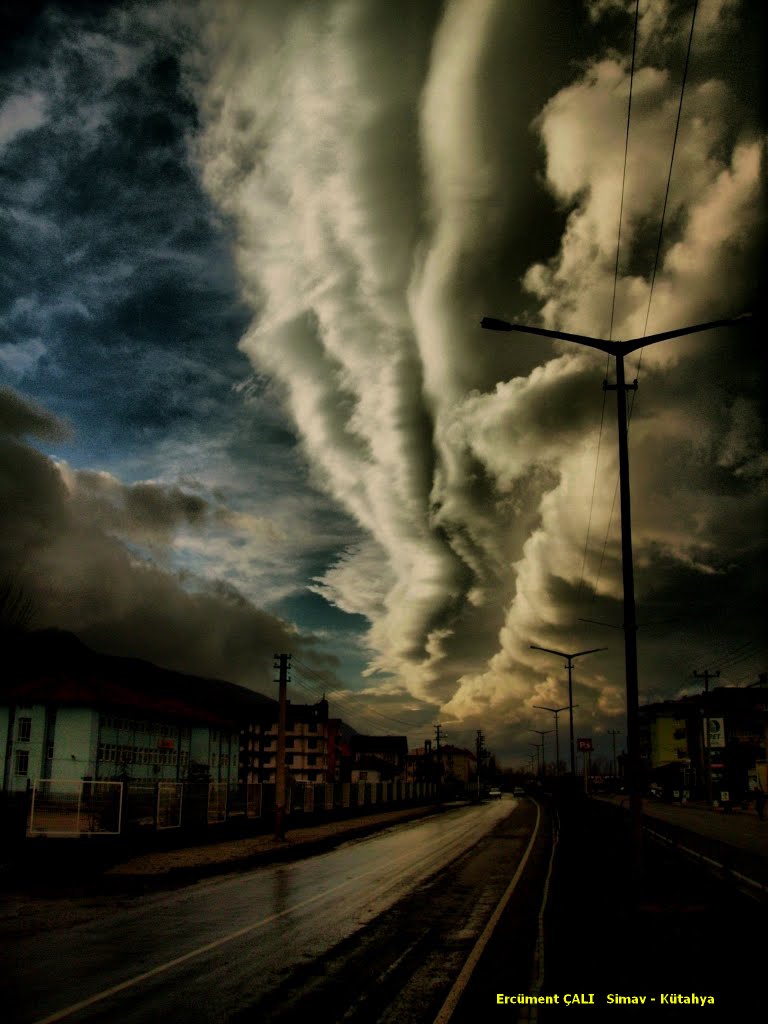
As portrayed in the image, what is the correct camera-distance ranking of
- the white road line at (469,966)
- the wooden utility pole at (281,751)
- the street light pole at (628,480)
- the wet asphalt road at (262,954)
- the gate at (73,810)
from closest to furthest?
the white road line at (469,966), the wet asphalt road at (262,954), the street light pole at (628,480), the gate at (73,810), the wooden utility pole at (281,751)

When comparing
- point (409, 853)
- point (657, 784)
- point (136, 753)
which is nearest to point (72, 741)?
point (136, 753)

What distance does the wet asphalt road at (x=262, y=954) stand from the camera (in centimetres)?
877

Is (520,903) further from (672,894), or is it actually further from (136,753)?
(136,753)

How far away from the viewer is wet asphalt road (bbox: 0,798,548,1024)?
877 centimetres

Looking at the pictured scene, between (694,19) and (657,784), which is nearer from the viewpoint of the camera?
(694,19)

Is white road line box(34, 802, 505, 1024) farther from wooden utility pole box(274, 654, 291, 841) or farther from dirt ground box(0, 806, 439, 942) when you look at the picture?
wooden utility pole box(274, 654, 291, 841)

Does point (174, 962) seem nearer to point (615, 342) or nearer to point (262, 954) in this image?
point (262, 954)

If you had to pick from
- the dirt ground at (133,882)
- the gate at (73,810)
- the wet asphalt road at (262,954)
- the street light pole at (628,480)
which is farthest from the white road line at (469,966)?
the gate at (73,810)

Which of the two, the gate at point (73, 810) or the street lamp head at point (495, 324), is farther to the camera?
the gate at point (73, 810)

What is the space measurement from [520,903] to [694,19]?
14.3m

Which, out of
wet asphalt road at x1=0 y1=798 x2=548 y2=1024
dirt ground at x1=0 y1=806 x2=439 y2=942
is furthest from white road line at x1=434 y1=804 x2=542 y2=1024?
dirt ground at x1=0 y1=806 x2=439 y2=942

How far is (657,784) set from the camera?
125 metres

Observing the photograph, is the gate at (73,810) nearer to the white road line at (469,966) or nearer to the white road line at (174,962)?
the white road line at (174,962)

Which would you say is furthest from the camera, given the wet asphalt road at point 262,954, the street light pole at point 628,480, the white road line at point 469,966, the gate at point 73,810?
the gate at point 73,810
